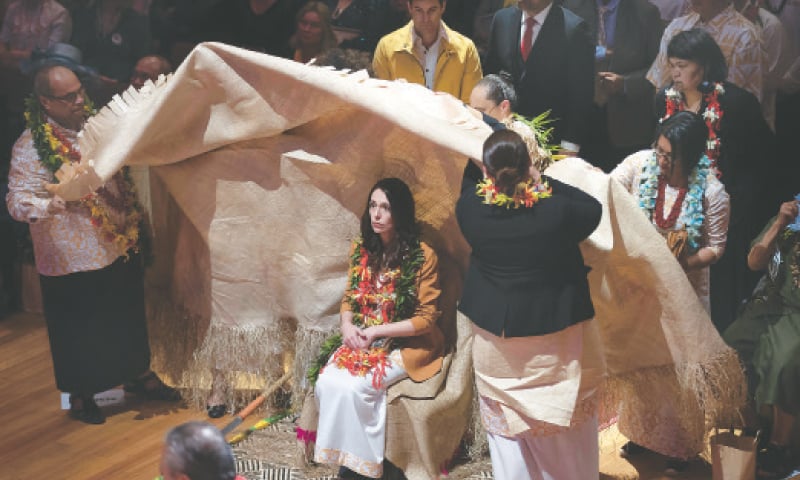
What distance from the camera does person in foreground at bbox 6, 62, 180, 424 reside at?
508 cm

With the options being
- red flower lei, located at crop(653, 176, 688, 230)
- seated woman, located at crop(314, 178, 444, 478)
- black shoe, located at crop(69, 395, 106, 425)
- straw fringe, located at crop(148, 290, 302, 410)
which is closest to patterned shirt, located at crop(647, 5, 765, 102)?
red flower lei, located at crop(653, 176, 688, 230)

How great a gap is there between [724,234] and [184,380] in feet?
9.14

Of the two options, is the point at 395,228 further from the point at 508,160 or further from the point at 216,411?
the point at 216,411

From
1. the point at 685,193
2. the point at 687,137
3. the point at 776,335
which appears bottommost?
the point at 776,335

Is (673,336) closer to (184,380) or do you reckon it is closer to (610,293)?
(610,293)

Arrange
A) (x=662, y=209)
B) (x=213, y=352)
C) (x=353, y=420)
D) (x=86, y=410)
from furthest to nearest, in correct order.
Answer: (x=86, y=410) < (x=213, y=352) < (x=662, y=209) < (x=353, y=420)

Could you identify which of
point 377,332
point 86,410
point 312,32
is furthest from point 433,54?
point 86,410

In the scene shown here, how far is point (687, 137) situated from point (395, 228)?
4.73 ft

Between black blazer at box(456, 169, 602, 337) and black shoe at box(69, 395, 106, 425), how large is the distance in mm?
2431

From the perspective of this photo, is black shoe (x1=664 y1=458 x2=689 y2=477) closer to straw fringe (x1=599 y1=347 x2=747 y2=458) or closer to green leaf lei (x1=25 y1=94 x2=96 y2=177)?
straw fringe (x1=599 y1=347 x2=747 y2=458)

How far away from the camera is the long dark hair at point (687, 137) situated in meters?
4.94

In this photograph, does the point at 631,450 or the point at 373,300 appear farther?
the point at 631,450

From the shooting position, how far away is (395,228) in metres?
4.71

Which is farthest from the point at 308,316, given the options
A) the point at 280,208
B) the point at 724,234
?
the point at 724,234
